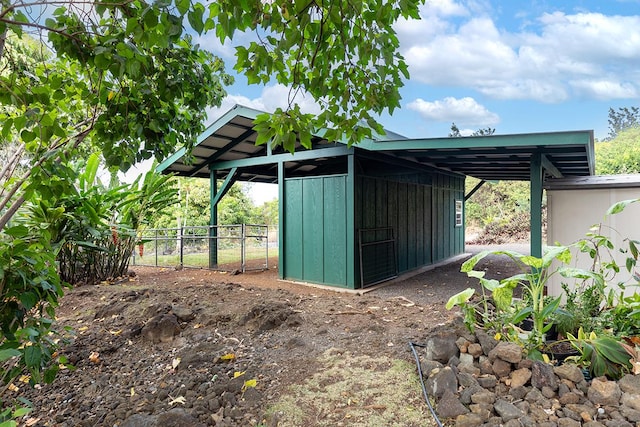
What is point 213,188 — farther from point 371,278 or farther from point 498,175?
point 498,175

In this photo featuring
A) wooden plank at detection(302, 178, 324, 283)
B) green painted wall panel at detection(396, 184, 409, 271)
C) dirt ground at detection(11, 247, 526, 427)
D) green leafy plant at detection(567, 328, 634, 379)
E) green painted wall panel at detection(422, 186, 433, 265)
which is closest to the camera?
green leafy plant at detection(567, 328, 634, 379)

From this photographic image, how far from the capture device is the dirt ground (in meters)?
2.58

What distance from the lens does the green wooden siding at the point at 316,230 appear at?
22.6ft

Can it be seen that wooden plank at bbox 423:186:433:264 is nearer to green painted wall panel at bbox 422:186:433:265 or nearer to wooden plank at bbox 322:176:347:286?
green painted wall panel at bbox 422:186:433:265

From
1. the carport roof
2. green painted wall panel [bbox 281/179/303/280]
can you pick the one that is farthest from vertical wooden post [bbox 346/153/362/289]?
green painted wall panel [bbox 281/179/303/280]

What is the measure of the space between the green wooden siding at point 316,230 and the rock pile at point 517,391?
13.8ft

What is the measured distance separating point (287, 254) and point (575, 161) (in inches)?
224

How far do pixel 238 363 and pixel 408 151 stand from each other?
4.54m

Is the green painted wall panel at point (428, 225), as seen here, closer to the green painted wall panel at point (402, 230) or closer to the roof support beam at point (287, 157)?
the green painted wall panel at point (402, 230)

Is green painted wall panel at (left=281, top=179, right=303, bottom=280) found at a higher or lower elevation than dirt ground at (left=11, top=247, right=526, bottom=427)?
higher

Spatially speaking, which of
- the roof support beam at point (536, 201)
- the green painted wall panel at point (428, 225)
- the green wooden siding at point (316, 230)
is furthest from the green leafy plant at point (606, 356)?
the green painted wall panel at point (428, 225)

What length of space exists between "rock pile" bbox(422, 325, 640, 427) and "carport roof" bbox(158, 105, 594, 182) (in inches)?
124

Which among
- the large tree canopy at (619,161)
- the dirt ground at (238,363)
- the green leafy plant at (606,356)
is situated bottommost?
the dirt ground at (238,363)

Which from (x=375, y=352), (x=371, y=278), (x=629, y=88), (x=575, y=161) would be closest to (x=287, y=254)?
(x=371, y=278)
